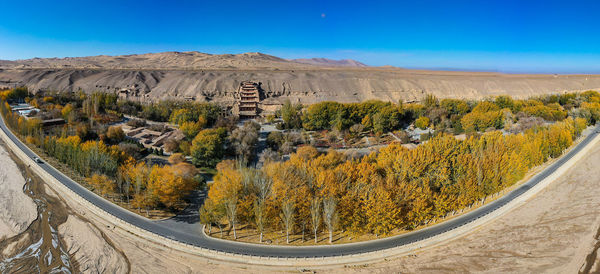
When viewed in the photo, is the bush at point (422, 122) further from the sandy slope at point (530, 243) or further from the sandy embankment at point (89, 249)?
the sandy embankment at point (89, 249)

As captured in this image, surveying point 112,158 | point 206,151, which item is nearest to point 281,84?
point 206,151

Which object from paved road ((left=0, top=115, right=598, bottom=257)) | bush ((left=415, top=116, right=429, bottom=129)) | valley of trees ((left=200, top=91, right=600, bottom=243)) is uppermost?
bush ((left=415, top=116, right=429, bottom=129))

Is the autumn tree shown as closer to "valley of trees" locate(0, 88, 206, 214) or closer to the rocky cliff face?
"valley of trees" locate(0, 88, 206, 214)

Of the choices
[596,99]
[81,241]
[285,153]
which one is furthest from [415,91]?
[81,241]

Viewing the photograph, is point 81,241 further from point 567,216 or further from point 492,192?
point 567,216

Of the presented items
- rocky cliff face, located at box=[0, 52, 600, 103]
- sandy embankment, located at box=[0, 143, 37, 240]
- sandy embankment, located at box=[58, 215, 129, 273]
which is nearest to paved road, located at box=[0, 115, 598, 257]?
sandy embankment, located at box=[58, 215, 129, 273]
